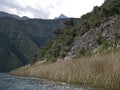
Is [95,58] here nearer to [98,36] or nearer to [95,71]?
[95,71]

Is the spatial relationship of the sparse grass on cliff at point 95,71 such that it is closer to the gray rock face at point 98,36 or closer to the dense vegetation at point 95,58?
the dense vegetation at point 95,58

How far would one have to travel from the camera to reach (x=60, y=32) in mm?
84500

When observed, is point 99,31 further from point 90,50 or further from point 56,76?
point 56,76

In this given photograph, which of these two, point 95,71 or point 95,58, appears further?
point 95,58

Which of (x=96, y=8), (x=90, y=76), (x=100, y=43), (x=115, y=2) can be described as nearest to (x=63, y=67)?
(x=90, y=76)

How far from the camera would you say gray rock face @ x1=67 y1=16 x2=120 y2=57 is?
4750 centimetres

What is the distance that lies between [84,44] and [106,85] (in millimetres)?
35046

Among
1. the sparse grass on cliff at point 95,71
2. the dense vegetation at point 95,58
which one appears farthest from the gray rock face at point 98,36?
the sparse grass on cliff at point 95,71

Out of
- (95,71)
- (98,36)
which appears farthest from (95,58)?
(98,36)

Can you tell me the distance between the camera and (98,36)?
48.3 metres

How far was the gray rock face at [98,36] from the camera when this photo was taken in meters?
47.5

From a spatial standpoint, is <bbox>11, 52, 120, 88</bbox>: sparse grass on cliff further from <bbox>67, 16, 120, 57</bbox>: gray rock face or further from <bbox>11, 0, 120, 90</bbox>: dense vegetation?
<bbox>67, 16, 120, 57</bbox>: gray rock face

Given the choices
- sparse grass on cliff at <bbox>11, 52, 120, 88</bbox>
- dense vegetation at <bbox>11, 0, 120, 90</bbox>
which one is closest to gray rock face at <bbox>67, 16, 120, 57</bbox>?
dense vegetation at <bbox>11, 0, 120, 90</bbox>


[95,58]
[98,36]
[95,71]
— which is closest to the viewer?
[95,71]
